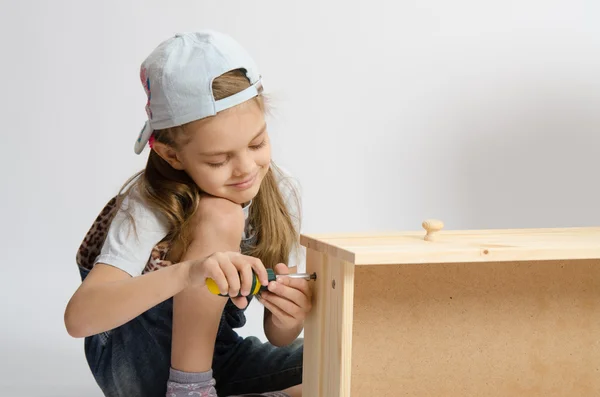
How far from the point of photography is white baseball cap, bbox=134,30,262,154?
1.34 metres

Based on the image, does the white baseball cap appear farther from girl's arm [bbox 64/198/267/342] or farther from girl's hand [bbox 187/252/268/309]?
girl's hand [bbox 187/252/268/309]

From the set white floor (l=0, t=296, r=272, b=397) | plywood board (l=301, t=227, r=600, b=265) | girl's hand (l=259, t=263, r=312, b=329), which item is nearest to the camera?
plywood board (l=301, t=227, r=600, b=265)

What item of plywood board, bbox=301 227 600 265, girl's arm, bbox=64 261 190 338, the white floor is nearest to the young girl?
girl's arm, bbox=64 261 190 338

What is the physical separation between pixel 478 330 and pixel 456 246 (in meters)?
0.26

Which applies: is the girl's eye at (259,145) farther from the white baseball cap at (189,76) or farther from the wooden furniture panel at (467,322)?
the wooden furniture panel at (467,322)

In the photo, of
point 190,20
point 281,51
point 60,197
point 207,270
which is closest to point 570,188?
point 281,51

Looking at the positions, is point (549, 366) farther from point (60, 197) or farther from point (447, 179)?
point (60, 197)

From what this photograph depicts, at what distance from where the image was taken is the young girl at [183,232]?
1.29 metres

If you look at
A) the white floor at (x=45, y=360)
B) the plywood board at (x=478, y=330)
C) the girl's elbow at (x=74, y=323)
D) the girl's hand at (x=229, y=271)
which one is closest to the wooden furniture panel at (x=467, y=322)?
the plywood board at (x=478, y=330)

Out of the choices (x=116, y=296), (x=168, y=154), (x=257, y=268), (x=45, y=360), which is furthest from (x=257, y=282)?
(x=45, y=360)

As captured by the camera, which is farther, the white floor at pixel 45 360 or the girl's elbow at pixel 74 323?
the white floor at pixel 45 360

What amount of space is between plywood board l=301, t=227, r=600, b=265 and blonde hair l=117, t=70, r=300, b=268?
0.21 meters

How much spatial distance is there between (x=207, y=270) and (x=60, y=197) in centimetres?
129

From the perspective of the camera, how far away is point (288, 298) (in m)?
1.28
